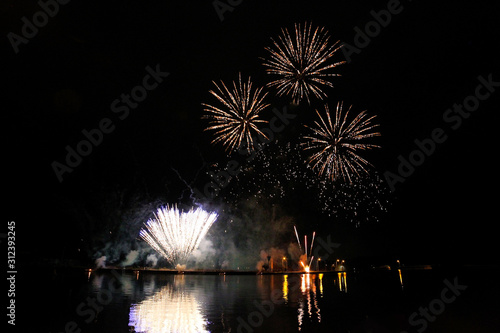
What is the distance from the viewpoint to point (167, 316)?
33.2 ft

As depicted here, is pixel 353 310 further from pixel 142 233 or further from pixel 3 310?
pixel 142 233

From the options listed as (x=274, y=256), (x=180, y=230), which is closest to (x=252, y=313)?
(x=180, y=230)

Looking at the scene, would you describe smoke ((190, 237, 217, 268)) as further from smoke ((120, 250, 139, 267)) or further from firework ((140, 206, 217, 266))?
smoke ((120, 250, 139, 267))

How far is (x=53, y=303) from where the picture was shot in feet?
39.3

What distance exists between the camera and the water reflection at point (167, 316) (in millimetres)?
8766

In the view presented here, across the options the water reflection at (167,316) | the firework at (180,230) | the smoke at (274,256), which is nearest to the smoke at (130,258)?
the firework at (180,230)

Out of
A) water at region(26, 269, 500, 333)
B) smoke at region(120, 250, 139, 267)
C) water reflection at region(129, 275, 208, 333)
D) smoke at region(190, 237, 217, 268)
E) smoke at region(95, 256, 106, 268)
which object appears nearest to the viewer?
water reflection at region(129, 275, 208, 333)

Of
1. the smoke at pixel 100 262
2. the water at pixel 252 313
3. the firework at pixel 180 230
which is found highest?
the firework at pixel 180 230

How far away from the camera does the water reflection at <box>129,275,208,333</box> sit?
28.8ft

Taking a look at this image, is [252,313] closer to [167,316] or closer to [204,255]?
[167,316]

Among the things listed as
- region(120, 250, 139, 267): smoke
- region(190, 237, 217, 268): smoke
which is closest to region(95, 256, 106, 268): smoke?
region(120, 250, 139, 267): smoke

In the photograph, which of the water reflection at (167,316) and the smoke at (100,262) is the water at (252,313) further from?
the smoke at (100,262)

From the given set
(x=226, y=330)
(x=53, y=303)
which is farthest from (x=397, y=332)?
(x=53, y=303)

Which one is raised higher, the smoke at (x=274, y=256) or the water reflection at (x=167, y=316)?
the smoke at (x=274, y=256)
